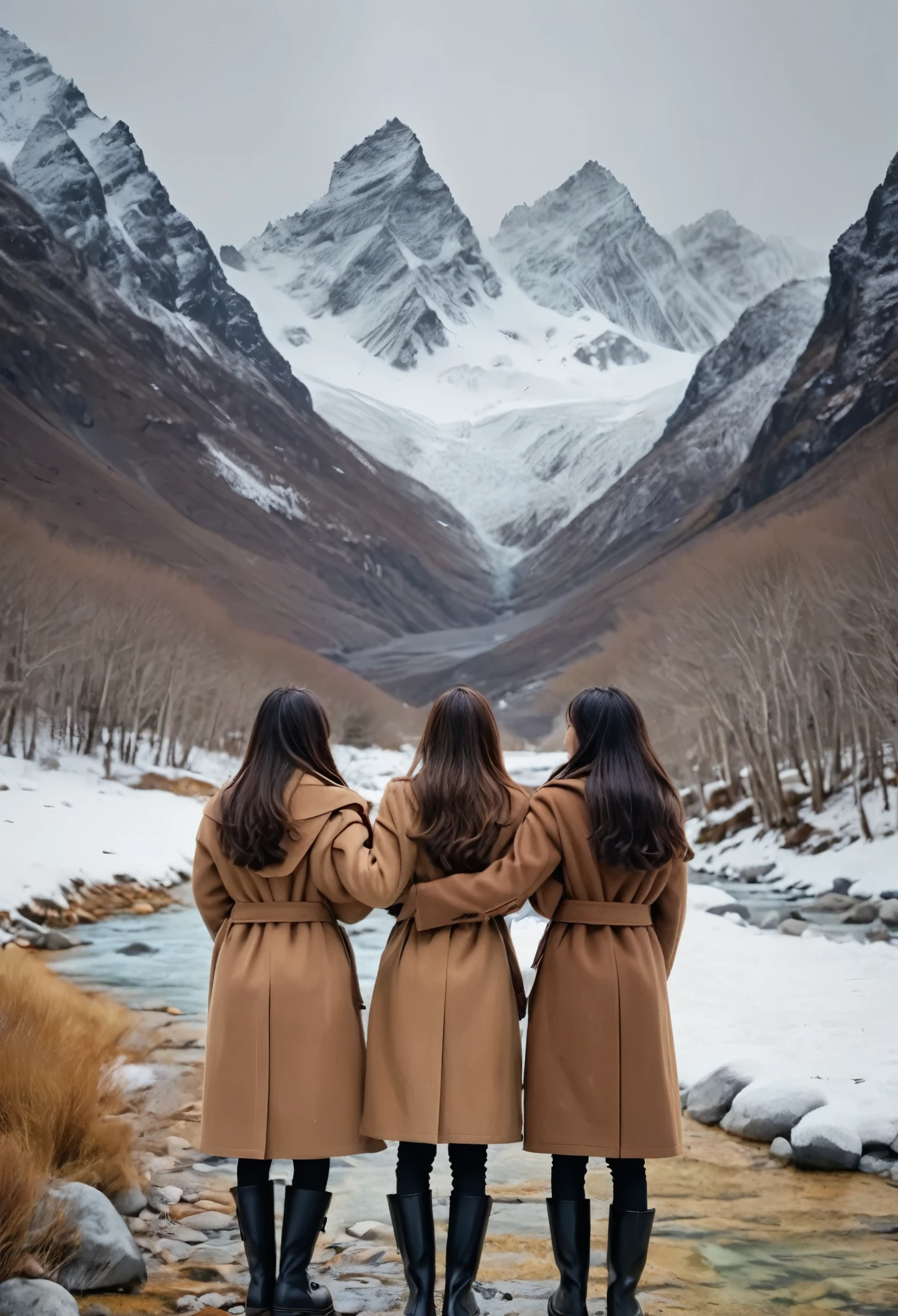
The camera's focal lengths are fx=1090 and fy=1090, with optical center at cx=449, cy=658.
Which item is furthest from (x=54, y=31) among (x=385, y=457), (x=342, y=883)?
(x=342, y=883)

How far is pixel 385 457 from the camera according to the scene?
925 inches

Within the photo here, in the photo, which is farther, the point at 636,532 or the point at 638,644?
the point at 636,532

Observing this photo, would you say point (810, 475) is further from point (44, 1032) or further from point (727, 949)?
point (44, 1032)

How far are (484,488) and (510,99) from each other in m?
9.24

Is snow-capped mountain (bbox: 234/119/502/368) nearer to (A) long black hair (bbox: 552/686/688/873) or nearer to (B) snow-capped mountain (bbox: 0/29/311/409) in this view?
(B) snow-capped mountain (bbox: 0/29/311/409)

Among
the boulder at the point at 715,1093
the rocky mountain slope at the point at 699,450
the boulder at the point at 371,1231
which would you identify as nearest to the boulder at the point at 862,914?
the boulder at the point at 715,1093

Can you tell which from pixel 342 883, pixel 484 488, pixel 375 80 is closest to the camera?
pixel 342 883

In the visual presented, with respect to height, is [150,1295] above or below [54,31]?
below

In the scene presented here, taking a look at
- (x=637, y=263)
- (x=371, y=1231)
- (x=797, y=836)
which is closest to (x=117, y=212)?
(x=637, y=263)

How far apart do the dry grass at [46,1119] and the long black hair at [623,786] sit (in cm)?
160

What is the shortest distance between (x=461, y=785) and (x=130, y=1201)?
6.76 ft

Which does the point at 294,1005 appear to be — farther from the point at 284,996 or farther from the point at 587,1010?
the point at 587,1010

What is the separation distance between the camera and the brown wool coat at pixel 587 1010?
2.23 meters

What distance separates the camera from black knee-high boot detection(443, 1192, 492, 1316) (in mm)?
2199
